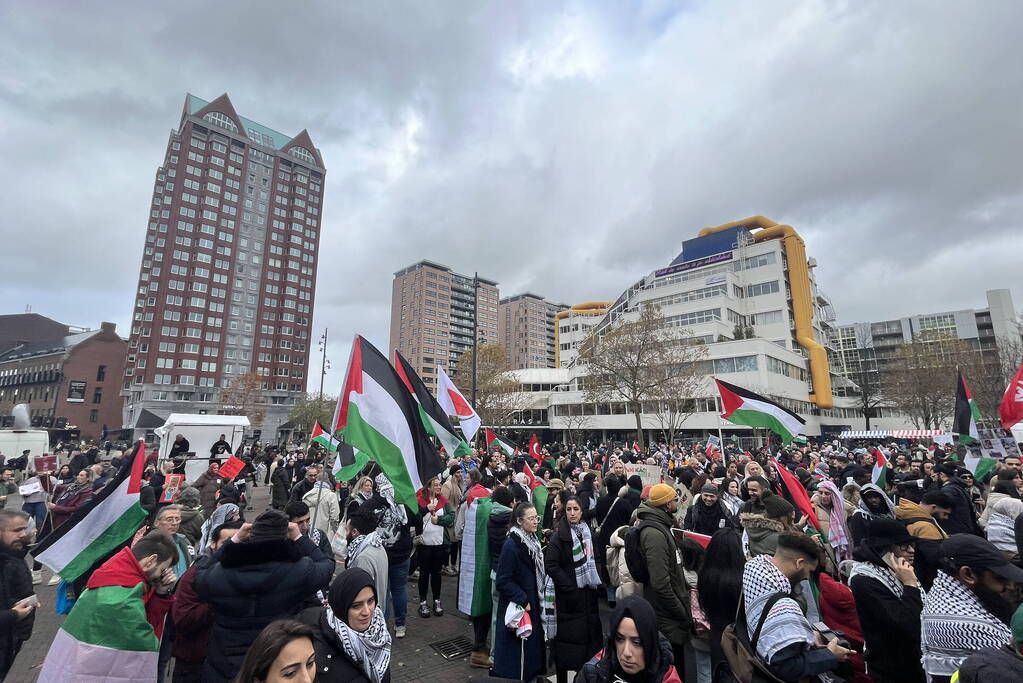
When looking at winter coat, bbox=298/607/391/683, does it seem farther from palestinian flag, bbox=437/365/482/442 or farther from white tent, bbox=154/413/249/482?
white tent, bbox=154/413/249/482

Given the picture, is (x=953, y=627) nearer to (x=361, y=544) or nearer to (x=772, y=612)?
(x=772, y=612)

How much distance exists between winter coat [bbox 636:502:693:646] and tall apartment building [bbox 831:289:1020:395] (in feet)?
307

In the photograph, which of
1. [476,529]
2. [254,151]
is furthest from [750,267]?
[254,151]

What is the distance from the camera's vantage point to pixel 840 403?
2486 inches

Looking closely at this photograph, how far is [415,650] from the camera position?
5.65m

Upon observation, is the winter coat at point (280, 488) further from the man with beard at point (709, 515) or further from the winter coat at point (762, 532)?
the winter coat at point (762, 532)

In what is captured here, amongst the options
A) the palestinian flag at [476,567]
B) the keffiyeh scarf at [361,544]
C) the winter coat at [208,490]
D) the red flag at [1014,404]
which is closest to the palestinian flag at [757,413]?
the red flag at [1014,404]

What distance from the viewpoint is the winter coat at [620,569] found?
466cm

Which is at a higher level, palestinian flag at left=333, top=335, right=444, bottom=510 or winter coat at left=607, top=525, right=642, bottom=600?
palestinian flag at left=333, top=335, right=444, bottom=510

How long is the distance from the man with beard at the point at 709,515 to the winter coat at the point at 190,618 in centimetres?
512

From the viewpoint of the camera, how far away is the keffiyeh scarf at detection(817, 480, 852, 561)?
5816 mm

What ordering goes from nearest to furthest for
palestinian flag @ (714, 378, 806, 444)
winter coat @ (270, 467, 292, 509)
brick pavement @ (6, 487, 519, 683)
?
brick pavement @ (6, 487, 519, 683), palestinian flag @ (714, 378, 806, 444), winter coat @ (270, 467, 292, 509)

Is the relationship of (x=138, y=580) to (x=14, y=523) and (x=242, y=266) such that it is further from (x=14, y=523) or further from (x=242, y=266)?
(x=242, y=266)

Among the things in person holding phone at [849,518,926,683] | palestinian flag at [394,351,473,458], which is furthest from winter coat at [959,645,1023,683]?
palestinian flag at [394,351,473,458]
